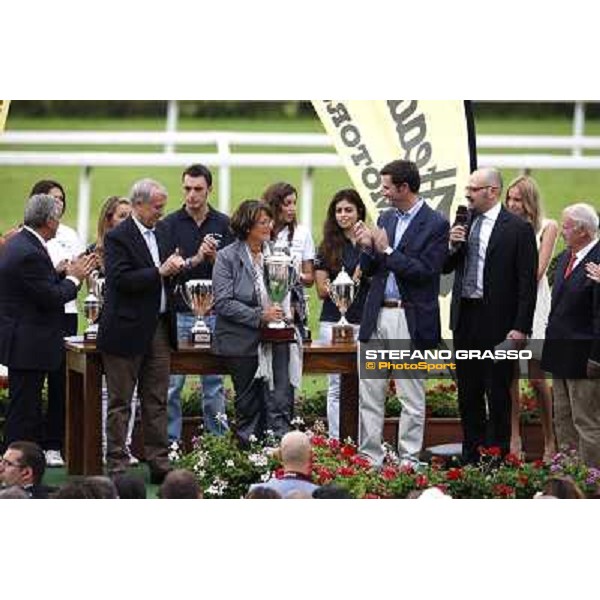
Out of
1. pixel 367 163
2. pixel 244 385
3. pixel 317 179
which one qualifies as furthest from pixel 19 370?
pixel 317 179

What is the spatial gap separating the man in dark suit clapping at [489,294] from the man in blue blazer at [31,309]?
177 cm

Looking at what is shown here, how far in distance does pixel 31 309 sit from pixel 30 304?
0.03 meters

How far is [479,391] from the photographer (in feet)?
40.3

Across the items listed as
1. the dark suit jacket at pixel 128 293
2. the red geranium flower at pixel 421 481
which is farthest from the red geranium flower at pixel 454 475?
the dark suit jacket at pixel 128 293

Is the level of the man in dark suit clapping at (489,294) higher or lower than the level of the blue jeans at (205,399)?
higher

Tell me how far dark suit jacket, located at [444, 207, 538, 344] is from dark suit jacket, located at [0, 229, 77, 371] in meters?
1.94

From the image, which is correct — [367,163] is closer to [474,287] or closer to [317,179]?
[474,287]

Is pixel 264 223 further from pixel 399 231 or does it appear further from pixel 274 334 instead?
pixel 399 231

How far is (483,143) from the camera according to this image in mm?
13328

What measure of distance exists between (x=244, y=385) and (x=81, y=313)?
1.48 metres

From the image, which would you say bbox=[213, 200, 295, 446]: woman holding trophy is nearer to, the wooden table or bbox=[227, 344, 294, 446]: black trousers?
bbox=[227, 344, 294, 446]: black trousers

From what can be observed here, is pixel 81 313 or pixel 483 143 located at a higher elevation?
pixel 483 143

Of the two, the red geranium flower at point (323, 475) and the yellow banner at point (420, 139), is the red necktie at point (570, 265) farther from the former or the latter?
the red geranium flower at point (323, 475)

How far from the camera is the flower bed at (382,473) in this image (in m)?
11.7
